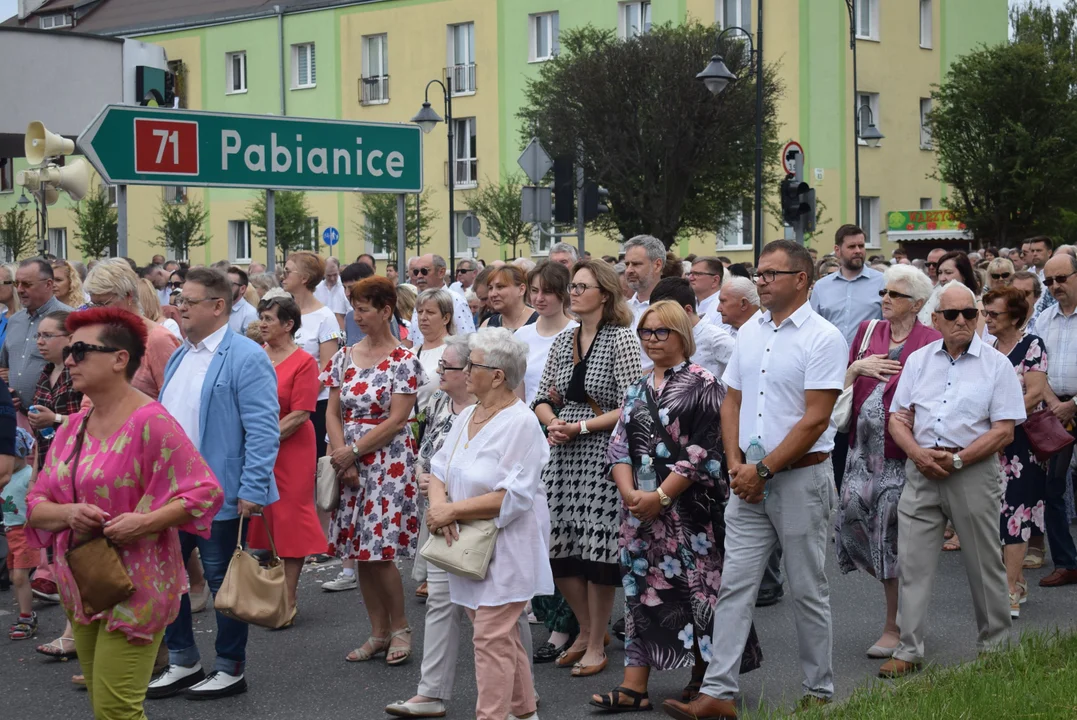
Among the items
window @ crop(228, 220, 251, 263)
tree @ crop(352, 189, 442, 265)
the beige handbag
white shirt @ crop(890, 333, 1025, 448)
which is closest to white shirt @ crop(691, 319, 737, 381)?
white shirt @ crop(890, 333, 1025, 448)

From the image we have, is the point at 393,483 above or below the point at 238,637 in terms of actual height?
above

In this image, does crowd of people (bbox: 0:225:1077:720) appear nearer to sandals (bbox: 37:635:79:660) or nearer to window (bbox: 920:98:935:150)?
sandals (bbox: 37:635:79:660)

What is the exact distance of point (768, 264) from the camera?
20.3 ft

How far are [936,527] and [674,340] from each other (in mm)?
1775

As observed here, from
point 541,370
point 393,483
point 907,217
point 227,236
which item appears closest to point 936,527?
point 541,370

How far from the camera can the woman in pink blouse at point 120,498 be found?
15.8 ft

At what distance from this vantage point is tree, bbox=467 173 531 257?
1681 inches

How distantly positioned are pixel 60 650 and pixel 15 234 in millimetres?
45391

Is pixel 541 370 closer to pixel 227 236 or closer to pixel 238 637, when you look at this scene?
pixel 238 637

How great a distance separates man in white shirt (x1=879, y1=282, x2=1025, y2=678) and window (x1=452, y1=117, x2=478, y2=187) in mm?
40415

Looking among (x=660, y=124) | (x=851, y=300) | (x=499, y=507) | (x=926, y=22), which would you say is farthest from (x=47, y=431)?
(x=926, y=22)

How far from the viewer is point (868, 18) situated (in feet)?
142

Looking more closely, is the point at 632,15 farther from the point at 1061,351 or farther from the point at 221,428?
the point at 221,428

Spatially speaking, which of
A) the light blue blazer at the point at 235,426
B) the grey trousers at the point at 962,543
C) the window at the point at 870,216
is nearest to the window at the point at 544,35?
the window at the point at 870,216
